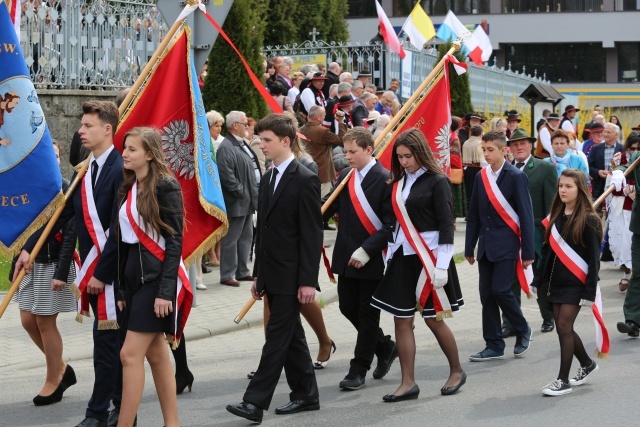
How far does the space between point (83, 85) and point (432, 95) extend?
691 cm

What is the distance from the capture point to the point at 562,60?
174 feet

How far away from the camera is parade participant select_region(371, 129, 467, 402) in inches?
312

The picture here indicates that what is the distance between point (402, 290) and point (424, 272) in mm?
203

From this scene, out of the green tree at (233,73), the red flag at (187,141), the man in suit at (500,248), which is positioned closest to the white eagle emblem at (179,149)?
the red flag at (187,141)

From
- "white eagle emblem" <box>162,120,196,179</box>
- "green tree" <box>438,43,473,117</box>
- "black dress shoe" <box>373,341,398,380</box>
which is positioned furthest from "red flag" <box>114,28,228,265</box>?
"green tree" <box>438,43,473,117</box>

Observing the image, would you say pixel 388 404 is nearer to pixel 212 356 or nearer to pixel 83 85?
pixel 212 356

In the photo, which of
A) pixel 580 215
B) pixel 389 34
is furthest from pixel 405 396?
pixel 389 34

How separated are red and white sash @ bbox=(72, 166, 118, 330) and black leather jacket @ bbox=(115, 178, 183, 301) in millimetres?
630

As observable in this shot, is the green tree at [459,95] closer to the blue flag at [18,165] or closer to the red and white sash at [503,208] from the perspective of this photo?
the red and white sash at [503,208]

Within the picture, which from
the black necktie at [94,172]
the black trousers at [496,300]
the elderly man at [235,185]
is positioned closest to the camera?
the black necktie at [94,172]

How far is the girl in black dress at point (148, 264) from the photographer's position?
6.46 m

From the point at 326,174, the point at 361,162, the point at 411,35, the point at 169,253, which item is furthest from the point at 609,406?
the point at 411,35

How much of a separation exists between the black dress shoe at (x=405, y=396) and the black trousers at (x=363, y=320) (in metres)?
0.51

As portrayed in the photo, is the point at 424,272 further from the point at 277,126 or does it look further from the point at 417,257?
the point at 277,126
